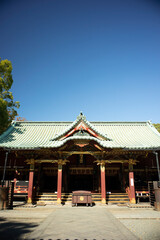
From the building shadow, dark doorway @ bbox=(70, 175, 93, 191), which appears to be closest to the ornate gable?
dark doorway @ bbox=(70, 175, 93, 191)

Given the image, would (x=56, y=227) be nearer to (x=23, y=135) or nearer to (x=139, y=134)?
(x=23, y=135)

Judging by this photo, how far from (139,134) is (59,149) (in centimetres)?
1089

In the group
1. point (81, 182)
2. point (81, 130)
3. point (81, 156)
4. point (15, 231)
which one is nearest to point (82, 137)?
point (81, 130)

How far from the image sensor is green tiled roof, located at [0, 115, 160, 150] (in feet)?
52.1

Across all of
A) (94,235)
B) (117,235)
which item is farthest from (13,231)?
(117,235)

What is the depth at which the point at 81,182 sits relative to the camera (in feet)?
67.8

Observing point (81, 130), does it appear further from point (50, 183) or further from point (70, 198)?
point (50, 183)

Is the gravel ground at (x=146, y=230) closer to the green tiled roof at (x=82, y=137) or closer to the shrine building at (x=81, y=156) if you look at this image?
the shrine building at (x=81, y=156)

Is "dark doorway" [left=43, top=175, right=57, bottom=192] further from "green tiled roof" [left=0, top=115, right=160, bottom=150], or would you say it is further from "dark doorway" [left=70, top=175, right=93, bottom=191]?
"green tiled roof" [left=0, top=115, right=160, bottom=150]

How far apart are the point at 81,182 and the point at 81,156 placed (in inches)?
170

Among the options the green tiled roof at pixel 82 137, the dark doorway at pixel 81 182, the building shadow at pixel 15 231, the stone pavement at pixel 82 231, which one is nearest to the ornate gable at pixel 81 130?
the green tiled roof at pixel 82 137

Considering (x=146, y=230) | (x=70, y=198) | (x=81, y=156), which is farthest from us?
(x=81, y=156)

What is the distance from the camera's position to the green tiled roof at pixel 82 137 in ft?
52.1

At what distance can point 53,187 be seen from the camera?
20.2 meters
